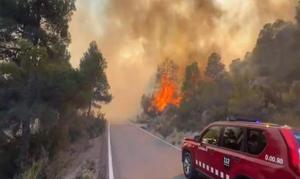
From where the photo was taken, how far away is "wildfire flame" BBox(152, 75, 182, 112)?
89.5 m

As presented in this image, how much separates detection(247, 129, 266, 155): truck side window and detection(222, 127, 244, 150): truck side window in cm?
27

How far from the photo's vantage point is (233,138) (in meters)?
8.54

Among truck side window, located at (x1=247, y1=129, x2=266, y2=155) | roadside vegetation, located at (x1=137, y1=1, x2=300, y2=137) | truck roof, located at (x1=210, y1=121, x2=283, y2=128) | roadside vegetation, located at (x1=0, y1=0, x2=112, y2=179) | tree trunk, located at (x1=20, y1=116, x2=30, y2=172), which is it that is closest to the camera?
truck side window, located at (x1=247, y1=129, x2=266, y2=155)

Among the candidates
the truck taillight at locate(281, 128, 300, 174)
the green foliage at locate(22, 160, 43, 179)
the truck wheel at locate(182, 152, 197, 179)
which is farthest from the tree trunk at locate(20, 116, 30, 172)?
the truck taillight at locate(281, 128, 300, 174)

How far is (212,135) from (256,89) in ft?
64.9

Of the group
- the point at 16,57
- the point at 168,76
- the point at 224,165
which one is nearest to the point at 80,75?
the point at 16,57

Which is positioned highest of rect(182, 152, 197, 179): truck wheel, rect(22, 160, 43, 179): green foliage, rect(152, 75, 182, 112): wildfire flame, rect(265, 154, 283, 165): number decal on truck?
rect(152, 75, 182, 112): wildfire flame

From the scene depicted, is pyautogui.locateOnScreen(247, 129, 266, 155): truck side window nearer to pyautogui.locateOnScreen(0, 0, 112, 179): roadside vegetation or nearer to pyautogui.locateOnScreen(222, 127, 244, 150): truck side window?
pyautogui.locateOnScreen(222, 127, 244, 150): truck side window

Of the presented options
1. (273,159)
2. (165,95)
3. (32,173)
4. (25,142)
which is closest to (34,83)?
(25,142)

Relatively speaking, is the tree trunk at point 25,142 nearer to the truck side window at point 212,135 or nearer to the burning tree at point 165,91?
the truck side window at point 212,135

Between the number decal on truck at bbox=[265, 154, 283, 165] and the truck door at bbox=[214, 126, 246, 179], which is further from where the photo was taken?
the truck door at bbox=[214, 126, 246, 179]

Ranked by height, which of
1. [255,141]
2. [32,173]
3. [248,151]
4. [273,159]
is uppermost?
[255,141]

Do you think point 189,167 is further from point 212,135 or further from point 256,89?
point 256,89

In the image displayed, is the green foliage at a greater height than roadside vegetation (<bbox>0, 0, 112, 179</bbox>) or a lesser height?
lesser
